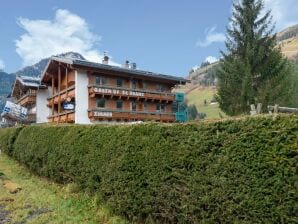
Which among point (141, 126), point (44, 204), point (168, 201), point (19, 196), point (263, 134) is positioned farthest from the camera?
point (19, 196)

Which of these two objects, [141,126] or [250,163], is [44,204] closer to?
[141,126]

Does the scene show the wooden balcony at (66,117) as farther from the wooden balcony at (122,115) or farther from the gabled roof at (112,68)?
the gabled roof at (112,68)

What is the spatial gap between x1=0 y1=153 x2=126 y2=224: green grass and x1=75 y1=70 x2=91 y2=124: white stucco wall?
22.7 meters

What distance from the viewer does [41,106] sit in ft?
185

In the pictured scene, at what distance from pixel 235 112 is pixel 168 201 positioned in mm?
28920

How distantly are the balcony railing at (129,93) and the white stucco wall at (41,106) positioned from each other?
63.5ft

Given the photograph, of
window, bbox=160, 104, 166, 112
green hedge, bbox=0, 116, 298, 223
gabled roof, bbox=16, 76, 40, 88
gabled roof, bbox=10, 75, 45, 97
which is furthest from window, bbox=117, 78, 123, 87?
green hedge, bbox=0, 116, 298, 223

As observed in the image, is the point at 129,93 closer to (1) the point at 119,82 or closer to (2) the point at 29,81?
(1) the point at 119,82

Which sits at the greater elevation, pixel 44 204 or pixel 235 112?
pixel 235 112

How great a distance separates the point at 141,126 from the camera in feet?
30.5

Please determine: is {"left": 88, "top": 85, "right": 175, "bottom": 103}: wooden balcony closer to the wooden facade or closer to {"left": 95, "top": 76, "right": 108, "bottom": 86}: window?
{"left": 95, "top": 76, "right": 108, "bottom": 86}: window

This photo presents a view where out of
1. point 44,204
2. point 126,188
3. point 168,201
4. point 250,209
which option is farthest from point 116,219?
point 250,209

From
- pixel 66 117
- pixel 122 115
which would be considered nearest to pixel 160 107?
pixel 122 115

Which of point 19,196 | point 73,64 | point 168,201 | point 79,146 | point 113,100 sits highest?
point 73,64
